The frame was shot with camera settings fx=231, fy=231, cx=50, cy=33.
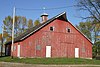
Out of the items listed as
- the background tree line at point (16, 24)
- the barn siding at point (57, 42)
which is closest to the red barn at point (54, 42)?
the barn siding at point (57, 42)

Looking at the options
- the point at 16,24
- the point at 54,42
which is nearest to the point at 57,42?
the point at 54,42

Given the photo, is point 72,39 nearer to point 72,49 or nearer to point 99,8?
point 72,49

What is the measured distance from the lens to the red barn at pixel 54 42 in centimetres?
3834

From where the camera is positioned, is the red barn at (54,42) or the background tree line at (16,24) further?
the background tree line at (16,24)

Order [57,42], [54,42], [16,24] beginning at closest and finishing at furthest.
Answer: [54,42] < [57,42] < [16,24]

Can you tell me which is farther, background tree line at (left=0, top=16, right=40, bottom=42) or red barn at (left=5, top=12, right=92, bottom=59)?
background tree line at (left=0, top=16, right=40, bottom=42)

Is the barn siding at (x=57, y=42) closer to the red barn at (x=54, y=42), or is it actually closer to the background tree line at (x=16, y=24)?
the red barn at (x=54, y=42)

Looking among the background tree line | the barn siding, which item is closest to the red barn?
the barn siding

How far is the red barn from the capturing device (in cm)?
3834

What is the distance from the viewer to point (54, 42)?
1592 inches

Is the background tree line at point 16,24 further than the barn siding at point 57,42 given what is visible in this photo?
Yes

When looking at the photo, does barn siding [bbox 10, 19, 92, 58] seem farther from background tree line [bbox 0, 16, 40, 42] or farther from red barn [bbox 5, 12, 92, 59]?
Result: background tree line [bbox 0, 16, 40, 42]

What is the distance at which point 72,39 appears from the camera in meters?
42.0

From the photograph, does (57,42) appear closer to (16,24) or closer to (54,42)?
(54,42)
